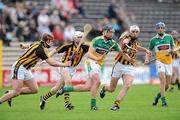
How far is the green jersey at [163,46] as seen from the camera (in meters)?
19.3

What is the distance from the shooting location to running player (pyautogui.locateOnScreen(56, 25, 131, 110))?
17.1 m

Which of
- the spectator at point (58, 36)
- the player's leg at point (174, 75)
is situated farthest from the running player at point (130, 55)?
the spectator at point (58, 36)

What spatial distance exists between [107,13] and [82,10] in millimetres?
1386

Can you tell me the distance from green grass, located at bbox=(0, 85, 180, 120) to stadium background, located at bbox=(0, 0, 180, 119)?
25.3ft

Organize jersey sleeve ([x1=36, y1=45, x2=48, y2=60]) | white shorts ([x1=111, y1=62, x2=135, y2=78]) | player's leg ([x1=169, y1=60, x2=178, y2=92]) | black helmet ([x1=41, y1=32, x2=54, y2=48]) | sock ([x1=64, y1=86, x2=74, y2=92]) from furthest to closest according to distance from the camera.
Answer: player's leg ([x1=169, y1=60, x2=178, y2=92]) → white shorts ([x1=111, y1=62, x2=135, y2=78]) → sock ([x1=64, y1=86, x2=74, y2=92]) → black helmet ([x1=41, y1=32, x2=54, y2=48]) → jersey sleeve ([x1=36, y1=45, x2=48, y2=60])

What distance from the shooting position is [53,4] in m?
32.8

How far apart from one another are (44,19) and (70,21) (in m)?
3.06

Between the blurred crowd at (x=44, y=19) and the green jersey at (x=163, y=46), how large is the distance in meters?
11.3

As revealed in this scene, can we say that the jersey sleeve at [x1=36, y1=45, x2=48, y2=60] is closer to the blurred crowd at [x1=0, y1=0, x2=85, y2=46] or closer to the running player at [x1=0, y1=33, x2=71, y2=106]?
the running player at [x1=0, y1=33, x2=71, y2=106]

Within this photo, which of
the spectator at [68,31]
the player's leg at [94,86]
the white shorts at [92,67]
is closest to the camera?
the player's leg at [94,86]

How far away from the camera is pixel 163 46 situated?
19.5m

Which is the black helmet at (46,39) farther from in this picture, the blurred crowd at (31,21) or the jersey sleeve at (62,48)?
the blurred crowd at (31,21)

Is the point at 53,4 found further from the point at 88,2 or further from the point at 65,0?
the point at 88,2

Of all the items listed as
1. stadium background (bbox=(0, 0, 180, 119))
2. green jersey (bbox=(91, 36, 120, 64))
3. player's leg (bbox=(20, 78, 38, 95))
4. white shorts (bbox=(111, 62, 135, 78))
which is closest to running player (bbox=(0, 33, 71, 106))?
player's leg (bbox=(20, 78, 38, 95))
